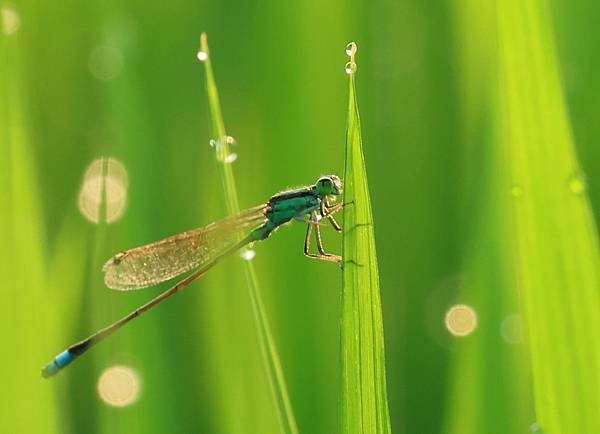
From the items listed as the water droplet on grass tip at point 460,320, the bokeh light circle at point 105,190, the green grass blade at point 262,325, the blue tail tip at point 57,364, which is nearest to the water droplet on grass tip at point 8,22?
the bokeh light circle at point 105,190

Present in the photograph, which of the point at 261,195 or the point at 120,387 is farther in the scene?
the point at 261,195

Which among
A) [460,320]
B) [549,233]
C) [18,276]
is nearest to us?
[549,233]

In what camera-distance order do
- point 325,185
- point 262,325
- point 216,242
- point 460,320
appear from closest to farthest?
point 262,325, point 460,320, point 325,185, point 216,242

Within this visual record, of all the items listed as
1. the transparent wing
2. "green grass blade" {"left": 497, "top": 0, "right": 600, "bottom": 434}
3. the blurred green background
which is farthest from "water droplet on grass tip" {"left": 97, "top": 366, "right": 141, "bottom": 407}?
"green grass blade" {"left": 497, "top": 0, "right": 600, "bottom": 434}

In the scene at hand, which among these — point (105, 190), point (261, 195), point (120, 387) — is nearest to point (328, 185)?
point (261, 195)

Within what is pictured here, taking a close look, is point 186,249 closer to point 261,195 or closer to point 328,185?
point 261,195

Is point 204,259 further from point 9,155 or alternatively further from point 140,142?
point 9,155
